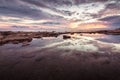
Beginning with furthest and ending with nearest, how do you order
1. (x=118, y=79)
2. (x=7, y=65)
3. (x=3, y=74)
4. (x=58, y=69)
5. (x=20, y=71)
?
(x=7, y=65) → (x=58, y=69) → (x=20, y=71) → (x=3, y=74) → (x=118, y=79)

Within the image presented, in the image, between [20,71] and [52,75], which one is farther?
[20,71]

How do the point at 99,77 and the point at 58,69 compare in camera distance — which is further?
the point at 58,69

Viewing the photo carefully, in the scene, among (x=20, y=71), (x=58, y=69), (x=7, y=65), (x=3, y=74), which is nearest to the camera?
(x=3, y=74)

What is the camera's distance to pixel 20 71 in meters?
16.0

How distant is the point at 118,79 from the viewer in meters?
13.6

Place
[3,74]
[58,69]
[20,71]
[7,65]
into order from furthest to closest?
[7,65]
[58,69]
[20,71]
[3,74]

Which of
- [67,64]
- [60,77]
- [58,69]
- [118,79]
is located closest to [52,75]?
[60,77]

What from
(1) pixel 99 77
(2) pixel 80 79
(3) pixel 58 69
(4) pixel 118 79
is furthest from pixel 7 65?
(4) pixel 118 79

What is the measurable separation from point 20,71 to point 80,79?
6.48 metres

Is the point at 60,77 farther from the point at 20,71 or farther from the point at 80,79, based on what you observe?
the point at 20,71

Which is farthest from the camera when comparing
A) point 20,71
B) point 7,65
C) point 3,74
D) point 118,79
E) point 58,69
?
point 7,65

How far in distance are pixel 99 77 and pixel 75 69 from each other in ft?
11.2

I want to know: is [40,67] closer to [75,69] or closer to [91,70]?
[75,69]

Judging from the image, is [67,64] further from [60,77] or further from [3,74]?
[3,74]
